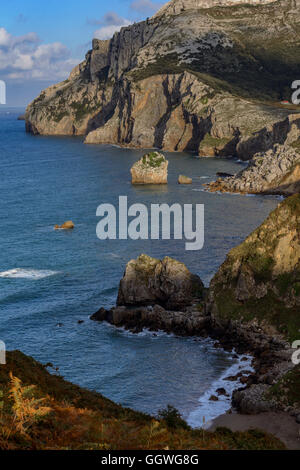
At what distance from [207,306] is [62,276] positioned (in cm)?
2060

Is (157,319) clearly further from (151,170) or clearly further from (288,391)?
(151,170)

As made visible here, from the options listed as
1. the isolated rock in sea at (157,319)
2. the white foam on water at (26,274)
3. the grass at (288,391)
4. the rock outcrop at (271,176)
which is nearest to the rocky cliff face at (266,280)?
the isolated rock in sea at (157,319)

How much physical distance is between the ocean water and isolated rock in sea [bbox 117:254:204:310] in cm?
317

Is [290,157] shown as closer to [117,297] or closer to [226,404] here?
[117,297]

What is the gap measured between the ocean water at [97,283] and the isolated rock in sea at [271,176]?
416 cm

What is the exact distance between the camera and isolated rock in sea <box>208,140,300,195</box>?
108m

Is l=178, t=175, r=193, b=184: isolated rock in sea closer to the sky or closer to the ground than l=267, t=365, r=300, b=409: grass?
closer to the sky

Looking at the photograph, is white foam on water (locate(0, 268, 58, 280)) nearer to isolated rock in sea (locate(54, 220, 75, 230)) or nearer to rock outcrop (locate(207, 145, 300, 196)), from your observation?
isolated rock in sea (locate(54, 220, 75, 230))

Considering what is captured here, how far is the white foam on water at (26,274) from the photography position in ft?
218

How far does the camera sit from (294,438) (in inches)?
1324

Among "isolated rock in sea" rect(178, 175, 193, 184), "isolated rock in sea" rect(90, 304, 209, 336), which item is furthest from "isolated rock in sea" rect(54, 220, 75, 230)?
"isolated rock in sea" rect(178, 175, 193, 184)

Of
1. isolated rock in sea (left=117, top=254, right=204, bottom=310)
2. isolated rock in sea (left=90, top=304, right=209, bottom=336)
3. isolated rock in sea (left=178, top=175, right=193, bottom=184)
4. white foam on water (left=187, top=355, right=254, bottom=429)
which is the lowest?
white foam on water (left=187, top=355, right=254, bottom=429)

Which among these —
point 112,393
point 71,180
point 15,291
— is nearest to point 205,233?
point 15,291

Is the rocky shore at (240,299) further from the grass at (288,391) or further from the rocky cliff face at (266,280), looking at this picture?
the grass at (288,391)
